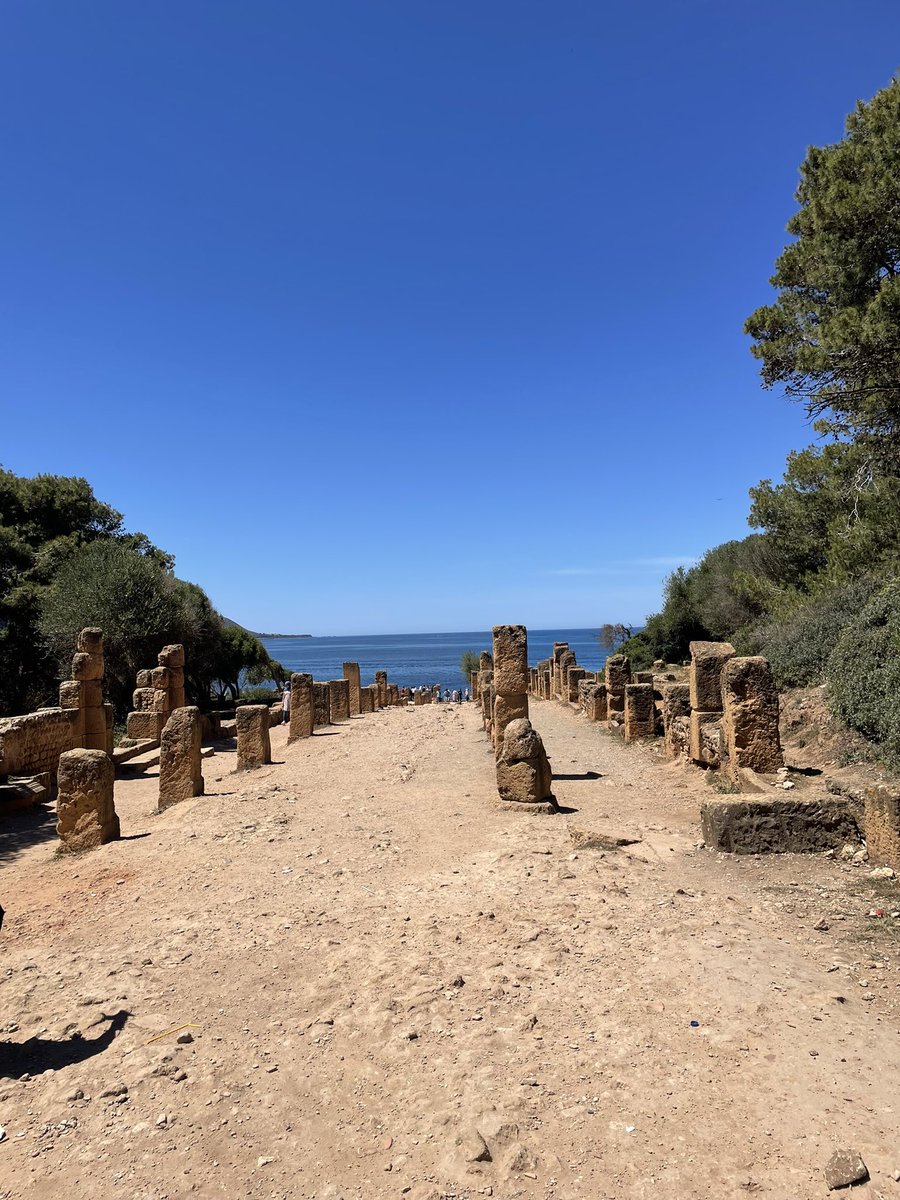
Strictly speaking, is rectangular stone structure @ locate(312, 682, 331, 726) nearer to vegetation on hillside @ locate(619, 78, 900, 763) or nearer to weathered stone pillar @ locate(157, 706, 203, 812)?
weathered stone pillar @ locate(157, 706, 203, 812)

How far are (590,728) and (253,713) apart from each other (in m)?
9.64

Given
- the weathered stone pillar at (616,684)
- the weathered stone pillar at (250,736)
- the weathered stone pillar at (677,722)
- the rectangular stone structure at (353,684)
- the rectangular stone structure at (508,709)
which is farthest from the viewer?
the rectangular stone structure at (353,684)

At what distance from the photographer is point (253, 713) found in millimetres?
16219

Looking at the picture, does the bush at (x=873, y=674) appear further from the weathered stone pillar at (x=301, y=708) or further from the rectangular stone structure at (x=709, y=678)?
the weathered stone pillar at (x=301, y=708)

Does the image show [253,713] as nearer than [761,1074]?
No

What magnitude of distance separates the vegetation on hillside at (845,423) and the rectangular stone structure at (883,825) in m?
2.57

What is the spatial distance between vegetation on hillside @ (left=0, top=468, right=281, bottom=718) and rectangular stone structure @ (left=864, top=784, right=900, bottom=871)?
85.7 feet

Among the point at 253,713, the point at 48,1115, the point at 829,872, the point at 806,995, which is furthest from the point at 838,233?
the point at 48,1115

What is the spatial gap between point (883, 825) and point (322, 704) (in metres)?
20.7

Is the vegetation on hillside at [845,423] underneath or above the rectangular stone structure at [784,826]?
above

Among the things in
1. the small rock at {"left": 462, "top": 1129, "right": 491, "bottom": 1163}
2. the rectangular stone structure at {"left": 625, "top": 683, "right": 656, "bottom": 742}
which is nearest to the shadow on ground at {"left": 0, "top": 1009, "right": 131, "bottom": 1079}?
the small rock at {"left": 462, "top": 1129, "right": 491, "bottom": 1163}

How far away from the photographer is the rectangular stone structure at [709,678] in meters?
12.5

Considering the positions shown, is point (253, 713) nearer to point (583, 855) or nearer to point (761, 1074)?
point (583, 855)

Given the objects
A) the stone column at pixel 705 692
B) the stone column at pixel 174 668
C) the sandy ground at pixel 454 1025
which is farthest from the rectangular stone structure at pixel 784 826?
the stone column at pixel 174 668
